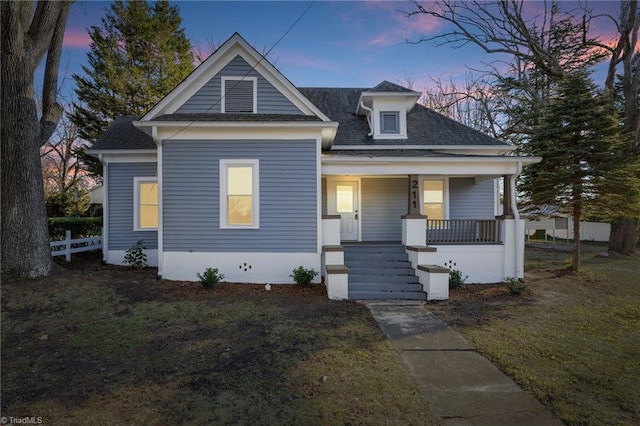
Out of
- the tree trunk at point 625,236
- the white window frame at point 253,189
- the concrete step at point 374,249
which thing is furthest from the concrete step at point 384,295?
the tree trunk at point 625,236

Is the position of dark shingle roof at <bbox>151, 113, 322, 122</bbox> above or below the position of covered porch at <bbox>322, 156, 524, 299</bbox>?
above

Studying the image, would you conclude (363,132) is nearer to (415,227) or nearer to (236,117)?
(415,227)

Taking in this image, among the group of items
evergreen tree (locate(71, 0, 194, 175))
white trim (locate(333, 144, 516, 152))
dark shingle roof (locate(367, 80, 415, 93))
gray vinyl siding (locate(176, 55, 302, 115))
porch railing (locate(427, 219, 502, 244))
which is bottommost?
porch railing (locate(427, 219, 502, 244))

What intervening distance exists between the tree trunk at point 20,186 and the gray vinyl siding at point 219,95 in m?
3.50

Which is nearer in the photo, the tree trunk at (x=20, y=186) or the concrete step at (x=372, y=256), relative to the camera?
the tree trunk at (x=20, y=186)

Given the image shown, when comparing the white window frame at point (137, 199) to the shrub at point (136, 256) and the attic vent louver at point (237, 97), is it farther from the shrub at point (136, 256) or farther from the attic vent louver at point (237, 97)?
the attic vent louver at point (237, 97)

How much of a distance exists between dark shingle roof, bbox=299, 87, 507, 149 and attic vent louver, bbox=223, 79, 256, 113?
3332mm

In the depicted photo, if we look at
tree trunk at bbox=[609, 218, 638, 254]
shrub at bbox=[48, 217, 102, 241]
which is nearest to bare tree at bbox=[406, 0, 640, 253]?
tree trunk at bbox=[609, 218, 638, 254]

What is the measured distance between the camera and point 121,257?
1059 cm

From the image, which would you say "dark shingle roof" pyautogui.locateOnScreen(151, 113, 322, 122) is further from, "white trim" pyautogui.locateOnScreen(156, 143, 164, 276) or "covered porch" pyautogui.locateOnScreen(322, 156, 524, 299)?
"covered porch" pyautogui.locateOnScreen(322, 156, 524, 299)

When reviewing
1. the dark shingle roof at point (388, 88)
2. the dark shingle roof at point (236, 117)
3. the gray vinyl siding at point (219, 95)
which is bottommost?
the dark shingle roof at point (236, 117)

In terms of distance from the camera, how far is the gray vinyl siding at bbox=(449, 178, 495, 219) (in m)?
11.5

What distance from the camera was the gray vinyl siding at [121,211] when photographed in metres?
10.6

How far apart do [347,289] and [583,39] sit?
1700 centimetres
